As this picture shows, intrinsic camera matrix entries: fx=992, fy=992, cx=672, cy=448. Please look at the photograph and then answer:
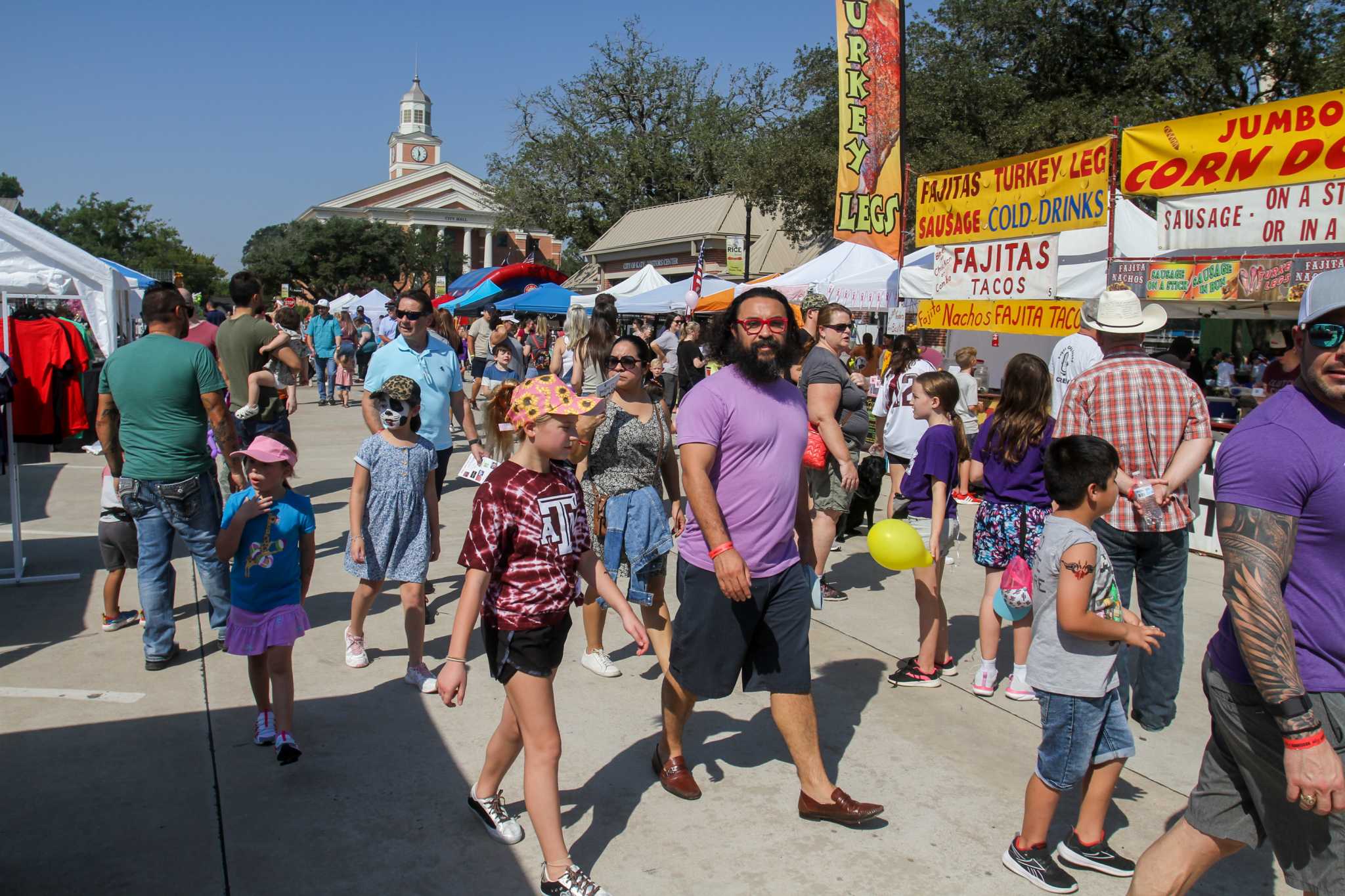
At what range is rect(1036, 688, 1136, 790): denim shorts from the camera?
3133mm

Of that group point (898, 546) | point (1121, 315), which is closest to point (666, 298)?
point (898, 546)

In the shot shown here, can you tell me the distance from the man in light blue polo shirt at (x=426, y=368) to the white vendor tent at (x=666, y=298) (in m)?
13.2

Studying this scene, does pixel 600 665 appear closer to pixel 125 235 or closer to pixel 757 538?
pixel 757 538

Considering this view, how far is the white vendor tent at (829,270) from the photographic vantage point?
14.1 metres

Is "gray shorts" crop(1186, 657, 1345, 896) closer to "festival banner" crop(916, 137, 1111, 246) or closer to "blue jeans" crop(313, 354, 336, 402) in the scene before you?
"festival banner" crop(916, 137, 1111, 246)

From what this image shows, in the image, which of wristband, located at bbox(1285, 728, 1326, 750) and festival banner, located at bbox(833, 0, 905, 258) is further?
festival banner, located at bbox(833, 0, 905, 258)

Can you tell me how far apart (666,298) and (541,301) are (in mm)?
2775

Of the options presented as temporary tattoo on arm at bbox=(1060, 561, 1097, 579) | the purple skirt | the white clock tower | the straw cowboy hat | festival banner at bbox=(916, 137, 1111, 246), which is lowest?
the purple skirt

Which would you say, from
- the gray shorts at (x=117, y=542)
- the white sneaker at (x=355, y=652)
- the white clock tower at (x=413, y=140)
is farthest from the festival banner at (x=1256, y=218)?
the white clock tower at (x=413, y=140)

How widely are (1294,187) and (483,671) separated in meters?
7.06

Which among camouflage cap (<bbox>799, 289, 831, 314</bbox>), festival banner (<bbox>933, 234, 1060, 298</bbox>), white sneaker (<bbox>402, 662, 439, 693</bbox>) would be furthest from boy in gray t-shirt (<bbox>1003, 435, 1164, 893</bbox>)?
festival banner (<bbox>933, 234, 1060, 298</bbox>)

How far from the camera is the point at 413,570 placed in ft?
16.0

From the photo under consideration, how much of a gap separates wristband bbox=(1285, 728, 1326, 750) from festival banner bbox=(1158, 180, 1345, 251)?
6712mm

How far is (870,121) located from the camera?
408 inches
